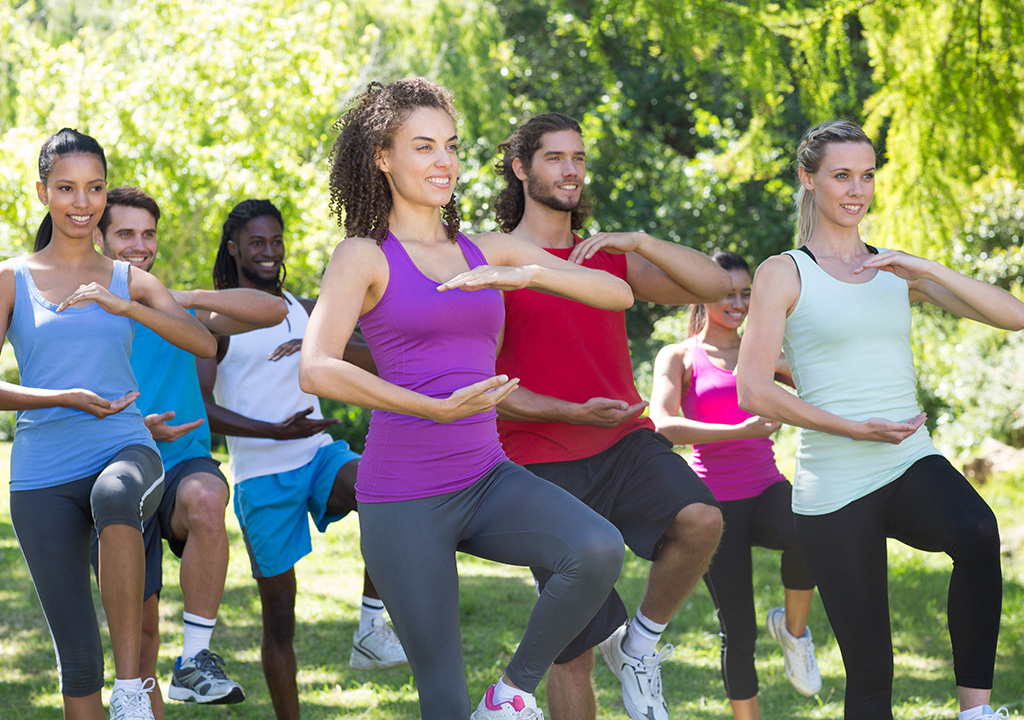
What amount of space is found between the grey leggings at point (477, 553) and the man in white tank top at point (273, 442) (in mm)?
1881

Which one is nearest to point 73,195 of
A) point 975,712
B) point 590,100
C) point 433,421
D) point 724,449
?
point 433,421

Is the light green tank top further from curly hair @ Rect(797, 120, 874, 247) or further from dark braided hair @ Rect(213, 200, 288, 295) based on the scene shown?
dark braided hair @ Rect(213, 200, 288, 295)

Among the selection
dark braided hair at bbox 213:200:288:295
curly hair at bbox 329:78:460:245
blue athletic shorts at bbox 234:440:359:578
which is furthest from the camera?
dark braided hair at bbox 213:200:288:295

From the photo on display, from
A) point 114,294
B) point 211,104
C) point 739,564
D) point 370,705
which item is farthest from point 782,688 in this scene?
point 211,104

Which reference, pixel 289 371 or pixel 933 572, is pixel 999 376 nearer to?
pixel 933 572

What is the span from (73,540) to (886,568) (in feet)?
9.71

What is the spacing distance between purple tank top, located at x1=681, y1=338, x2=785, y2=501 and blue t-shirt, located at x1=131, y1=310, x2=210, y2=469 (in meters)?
2.47

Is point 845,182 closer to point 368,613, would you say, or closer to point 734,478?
point 734,478

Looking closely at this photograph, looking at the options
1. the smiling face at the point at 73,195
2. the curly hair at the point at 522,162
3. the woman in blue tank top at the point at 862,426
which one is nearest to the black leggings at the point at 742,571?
the woman in blue tank top at the point at 862,426

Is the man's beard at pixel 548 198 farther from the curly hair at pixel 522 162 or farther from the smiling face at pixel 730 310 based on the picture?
the smiling face at pixel 730 310

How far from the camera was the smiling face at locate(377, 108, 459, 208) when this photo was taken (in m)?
3.54

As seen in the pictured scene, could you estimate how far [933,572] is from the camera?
880cm

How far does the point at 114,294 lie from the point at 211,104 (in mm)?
10378

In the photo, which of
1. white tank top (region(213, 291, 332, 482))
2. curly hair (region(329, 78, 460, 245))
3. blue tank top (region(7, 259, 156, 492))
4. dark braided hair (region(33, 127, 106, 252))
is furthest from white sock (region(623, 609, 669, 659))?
dark braided hair (region(33, 127, 106, 252))
